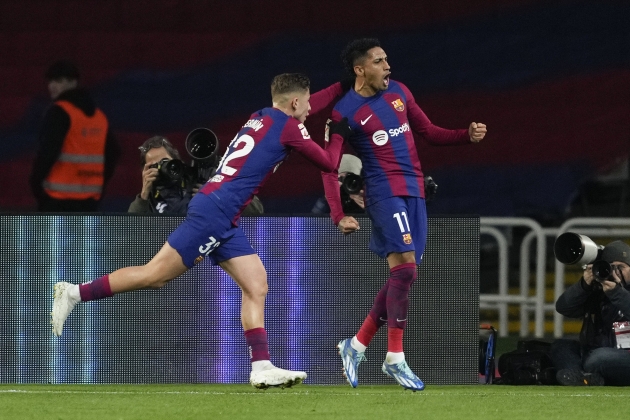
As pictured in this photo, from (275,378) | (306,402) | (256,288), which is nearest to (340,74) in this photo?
(256,288)

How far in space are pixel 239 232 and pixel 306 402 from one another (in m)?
0.94

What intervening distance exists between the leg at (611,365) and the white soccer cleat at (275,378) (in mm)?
1956

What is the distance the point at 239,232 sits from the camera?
6.99 m

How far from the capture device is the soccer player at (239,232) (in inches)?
267

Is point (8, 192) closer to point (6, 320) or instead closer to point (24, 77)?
point (24, 77)

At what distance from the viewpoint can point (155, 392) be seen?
709cm

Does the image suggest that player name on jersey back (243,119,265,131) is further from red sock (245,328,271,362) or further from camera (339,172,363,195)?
red sock (245,328,271,362)

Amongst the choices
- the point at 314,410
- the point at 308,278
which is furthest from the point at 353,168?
the point at 314,410

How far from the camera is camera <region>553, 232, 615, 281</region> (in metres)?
7.81

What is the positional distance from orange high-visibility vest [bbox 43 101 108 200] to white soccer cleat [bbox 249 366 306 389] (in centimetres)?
421

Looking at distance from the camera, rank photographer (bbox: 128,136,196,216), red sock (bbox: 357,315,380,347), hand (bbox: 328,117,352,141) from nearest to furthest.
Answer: hand (bbox: 328,117,352,141) < red sock (bbox: 357,315,380,347) < photographer (bbox: 128,136,196,216)

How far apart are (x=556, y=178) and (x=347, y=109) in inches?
177

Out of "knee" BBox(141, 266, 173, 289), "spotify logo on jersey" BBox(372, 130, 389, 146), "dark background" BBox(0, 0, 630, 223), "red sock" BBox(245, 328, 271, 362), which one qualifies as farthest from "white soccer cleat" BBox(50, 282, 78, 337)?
"dark background" BBox(0, 0, 630, 223)

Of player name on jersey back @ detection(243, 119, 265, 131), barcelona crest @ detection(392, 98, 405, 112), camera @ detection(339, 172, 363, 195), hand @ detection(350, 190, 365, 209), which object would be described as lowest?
hand @ detection(350, 190, 365, 209)
